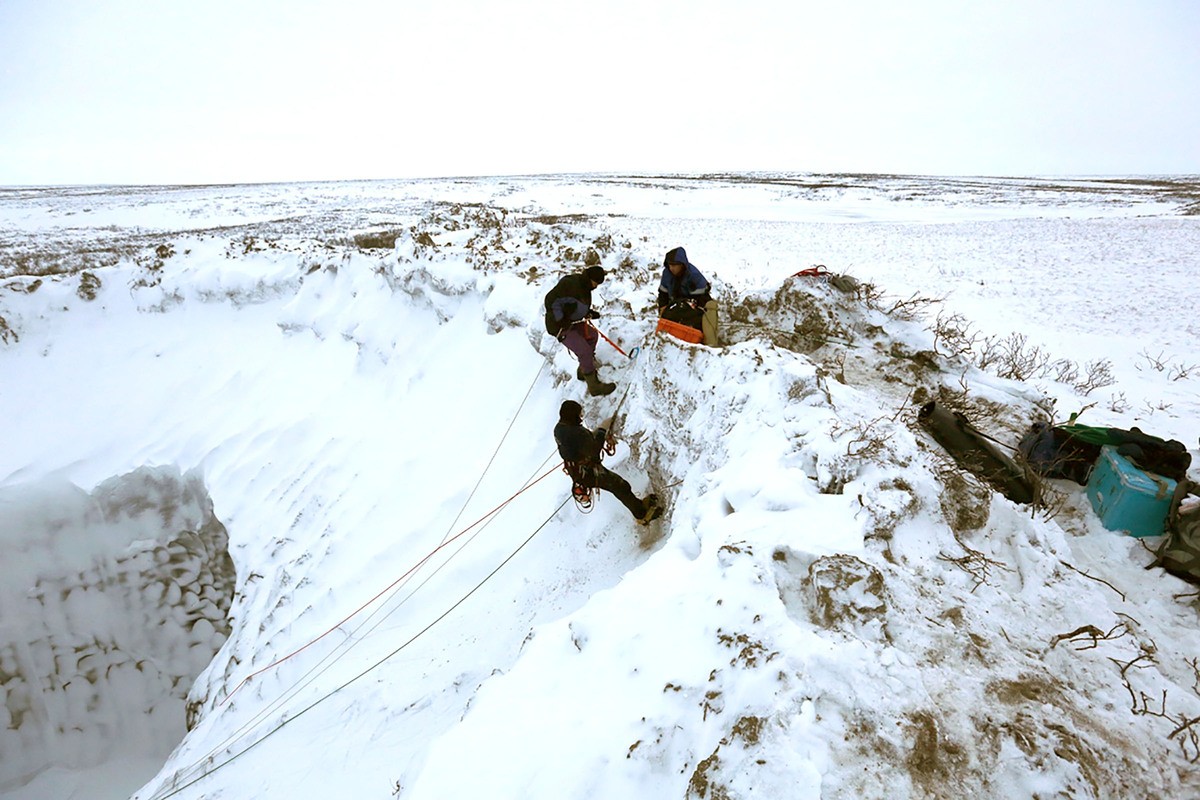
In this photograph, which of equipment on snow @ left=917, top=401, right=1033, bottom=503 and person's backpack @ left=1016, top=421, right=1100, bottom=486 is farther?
person's backpack @ left=1016, top=421, right=1100, bottom=486

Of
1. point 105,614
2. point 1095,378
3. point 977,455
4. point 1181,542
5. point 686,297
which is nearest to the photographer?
point 1181,542

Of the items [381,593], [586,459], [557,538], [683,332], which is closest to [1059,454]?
[683,332]

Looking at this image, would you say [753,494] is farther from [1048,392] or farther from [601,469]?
[1048,392]

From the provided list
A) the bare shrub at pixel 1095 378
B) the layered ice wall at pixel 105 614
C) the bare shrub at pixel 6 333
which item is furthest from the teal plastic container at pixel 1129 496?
the bare shrub at pixel 6 333

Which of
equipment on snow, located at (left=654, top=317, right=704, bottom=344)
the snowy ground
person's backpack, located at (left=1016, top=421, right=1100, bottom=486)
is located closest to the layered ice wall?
the snowy ground

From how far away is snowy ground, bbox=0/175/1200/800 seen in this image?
8.66ft

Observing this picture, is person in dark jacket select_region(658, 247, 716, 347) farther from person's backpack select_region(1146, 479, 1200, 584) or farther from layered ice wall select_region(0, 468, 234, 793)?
layered ice wall select_region(0, 468, 234, 793)

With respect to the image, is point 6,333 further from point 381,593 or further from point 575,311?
point 575,311

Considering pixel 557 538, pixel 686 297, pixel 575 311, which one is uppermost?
pixel 686 297

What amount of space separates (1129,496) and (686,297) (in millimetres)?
4408

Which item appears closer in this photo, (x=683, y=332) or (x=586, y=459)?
(x=586, y=459)

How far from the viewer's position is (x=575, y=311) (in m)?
6.46

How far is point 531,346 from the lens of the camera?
8.93 meters

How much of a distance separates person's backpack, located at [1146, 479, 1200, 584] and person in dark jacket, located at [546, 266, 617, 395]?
5236 millimetres
